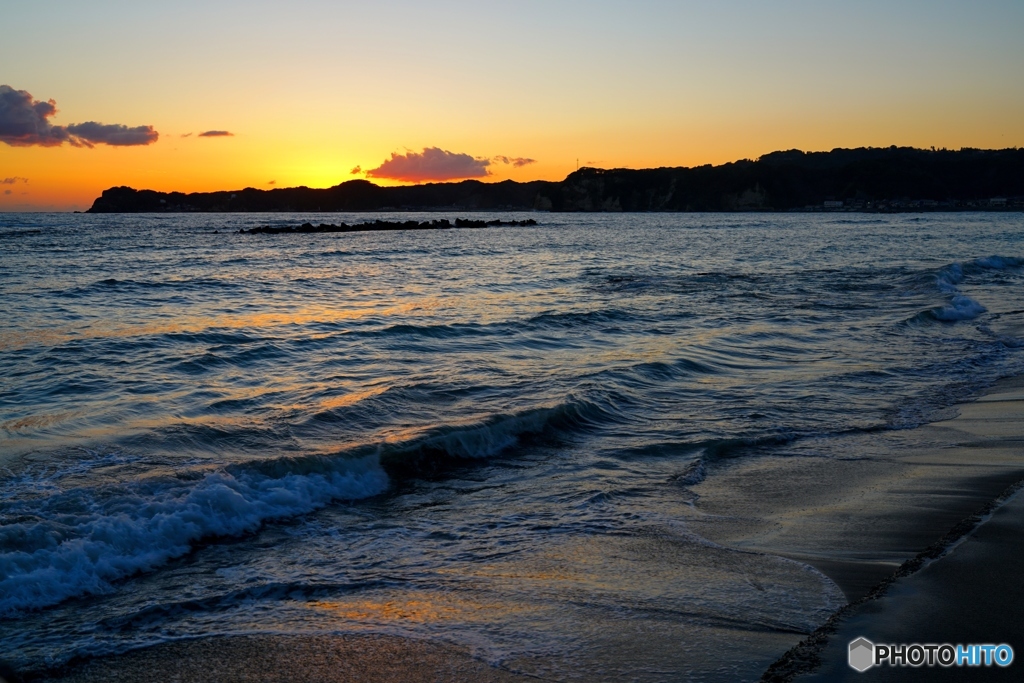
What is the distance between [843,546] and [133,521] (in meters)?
5.44

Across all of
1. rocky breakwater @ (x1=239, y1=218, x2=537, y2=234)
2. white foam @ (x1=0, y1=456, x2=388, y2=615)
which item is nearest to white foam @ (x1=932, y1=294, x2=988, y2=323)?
white foam @ (x1=0, y1=456, x2=388, y2=615)

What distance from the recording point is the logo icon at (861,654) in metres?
3.51

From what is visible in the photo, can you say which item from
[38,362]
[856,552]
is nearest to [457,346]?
[38,362]

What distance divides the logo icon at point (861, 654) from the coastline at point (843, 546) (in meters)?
0.05

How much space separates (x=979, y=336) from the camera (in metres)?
16.0


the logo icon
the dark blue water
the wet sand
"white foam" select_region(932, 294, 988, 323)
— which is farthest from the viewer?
"white foam" select_region(932, 294, 988, 323)

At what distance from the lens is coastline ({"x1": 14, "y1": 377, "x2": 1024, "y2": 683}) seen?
3.98 m

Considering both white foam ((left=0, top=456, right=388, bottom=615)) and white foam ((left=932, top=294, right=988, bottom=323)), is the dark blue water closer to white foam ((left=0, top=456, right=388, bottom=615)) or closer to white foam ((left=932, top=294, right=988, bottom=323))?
white foam ((left=0, top=456, right=388, bottom=615))

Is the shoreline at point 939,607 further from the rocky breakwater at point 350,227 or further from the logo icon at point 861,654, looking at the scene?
the rocky breakwater at point 350,227

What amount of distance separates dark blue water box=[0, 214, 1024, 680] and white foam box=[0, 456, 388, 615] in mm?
24

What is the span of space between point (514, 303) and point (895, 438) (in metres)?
14.1

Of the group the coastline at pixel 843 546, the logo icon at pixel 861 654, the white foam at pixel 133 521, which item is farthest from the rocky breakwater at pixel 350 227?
the logo icon at pixel 861 654

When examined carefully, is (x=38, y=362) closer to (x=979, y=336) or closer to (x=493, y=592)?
(x=493, y=592)

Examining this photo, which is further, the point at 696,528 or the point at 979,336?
the point at 979,336
